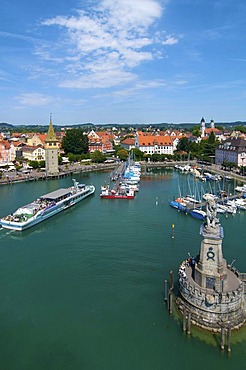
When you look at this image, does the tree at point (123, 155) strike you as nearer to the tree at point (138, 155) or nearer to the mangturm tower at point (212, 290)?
the tree at point (138, 155)

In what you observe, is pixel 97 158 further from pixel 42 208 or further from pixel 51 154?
pixel 42 208

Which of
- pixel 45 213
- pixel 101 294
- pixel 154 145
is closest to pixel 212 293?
pixel 101 294

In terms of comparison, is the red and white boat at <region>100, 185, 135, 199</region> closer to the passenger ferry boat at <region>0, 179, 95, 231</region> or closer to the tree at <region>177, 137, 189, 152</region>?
the passenger ferry boat at <region>0, 179, 95, 231</region>

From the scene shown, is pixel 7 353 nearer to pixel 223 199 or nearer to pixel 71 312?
pixel 71 312

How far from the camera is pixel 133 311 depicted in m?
15.8

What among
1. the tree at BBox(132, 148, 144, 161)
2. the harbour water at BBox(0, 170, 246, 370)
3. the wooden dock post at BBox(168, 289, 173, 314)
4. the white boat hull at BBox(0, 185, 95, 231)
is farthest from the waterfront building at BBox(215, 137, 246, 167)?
the wooden dock post at BBox(168, 289, 173, 314)

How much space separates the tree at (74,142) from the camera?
244 ft

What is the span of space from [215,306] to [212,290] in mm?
774

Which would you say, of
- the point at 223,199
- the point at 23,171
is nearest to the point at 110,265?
the point at 223,199

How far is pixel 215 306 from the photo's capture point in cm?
1407

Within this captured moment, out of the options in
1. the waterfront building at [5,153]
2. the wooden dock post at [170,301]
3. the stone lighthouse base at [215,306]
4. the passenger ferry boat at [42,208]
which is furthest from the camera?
the waterfront building at [5,153]

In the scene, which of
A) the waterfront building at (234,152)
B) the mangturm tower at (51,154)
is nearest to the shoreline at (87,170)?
the mangturm tower at (51,154)

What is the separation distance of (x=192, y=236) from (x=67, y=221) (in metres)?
11.6

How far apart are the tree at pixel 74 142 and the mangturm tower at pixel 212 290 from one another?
6193 cm
